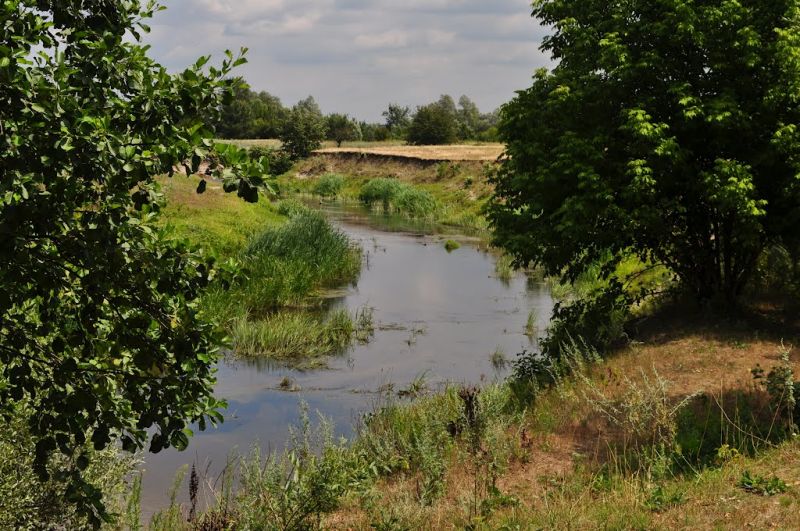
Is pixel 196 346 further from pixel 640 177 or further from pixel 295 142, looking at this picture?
pixel 295 142

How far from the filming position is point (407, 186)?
60.4 meters

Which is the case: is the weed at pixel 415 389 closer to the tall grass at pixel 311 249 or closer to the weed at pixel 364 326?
the weed at pixel 364 326

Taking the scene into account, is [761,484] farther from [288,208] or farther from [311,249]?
[288,208]

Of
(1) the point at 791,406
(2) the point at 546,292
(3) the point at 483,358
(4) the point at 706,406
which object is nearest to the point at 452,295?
(2) the point at 546,292

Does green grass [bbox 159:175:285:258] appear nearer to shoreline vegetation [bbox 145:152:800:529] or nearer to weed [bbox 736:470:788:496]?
shoreline vegetation [bbox 145:152:800:529]

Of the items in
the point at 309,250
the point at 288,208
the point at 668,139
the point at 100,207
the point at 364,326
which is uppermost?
the point at 668,139

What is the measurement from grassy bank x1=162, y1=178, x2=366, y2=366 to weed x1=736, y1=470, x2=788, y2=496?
26.5 ft

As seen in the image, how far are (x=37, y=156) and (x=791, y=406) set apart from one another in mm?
8806

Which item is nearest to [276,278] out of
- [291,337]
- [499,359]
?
[291,337]

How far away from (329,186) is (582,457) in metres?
60.8

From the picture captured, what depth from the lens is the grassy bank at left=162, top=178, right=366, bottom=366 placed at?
1923cm

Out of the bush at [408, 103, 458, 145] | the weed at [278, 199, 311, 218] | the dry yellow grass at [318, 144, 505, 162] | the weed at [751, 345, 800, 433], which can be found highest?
the bush at [408, 103, 458, 145]

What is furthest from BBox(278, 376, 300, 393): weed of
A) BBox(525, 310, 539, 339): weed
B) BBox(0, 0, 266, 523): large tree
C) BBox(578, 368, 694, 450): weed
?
BBox(0, 0, 266, 523): large tree

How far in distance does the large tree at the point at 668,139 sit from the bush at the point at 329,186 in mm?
53741
